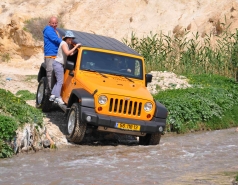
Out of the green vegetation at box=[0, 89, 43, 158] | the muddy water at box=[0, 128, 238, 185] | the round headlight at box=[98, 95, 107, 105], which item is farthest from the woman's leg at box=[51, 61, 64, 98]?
the round headlight at box=[98, 95, 107, 105]

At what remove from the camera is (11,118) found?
34.5 ft

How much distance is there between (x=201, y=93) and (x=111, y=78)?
4.31 m

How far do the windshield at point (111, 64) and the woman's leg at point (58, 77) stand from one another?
0.60 metres

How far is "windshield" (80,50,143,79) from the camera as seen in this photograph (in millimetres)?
12219

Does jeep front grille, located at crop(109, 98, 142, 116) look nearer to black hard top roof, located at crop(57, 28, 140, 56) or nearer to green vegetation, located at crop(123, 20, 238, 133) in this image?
black hard top roof, located at crop(57, 28, 140, 56)

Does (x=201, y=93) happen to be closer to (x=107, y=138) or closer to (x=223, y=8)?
(x=107, y=138)

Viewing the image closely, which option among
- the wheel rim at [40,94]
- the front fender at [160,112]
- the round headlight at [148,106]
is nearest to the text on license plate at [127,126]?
the round headlight at [148,106]

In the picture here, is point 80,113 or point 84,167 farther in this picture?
point 80,113

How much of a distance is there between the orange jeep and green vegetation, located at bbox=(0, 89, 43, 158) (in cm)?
79

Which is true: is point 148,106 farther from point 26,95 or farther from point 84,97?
point 26,95

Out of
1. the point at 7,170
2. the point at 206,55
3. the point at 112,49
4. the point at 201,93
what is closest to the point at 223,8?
the point at 206,55

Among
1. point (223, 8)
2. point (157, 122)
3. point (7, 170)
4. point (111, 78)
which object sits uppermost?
point (223, 8)

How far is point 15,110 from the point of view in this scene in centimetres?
1112

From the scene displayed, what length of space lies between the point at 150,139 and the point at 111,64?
5.74 feet
